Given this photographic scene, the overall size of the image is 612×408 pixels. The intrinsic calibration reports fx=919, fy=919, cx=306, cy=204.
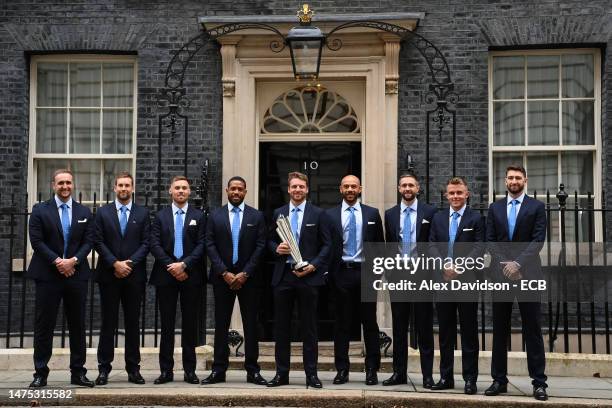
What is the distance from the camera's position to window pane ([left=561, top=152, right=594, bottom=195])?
448 inches

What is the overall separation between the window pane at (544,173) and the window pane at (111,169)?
5.04 meters

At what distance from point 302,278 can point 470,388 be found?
175cm

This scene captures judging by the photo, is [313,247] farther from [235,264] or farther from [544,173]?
[544,173]

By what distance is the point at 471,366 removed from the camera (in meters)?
8.05

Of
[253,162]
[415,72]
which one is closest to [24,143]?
[253,162]

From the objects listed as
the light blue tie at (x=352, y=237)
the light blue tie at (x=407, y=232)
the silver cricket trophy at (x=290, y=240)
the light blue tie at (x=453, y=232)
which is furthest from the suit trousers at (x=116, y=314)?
the light blue tie at (x=453, y=232)

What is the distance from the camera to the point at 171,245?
27.9 ft

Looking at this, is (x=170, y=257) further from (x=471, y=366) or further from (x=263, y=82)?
(x=263, y=82)

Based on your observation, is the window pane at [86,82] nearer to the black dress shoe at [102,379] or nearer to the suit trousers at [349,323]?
the black dress shoe at [102,379]

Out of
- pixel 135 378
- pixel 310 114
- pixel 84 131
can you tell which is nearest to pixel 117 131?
pixel 84 131

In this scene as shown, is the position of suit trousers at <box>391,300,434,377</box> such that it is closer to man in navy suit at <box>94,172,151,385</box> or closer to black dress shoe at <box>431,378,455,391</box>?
black dress shoe at <box>431,378,455,391</box>

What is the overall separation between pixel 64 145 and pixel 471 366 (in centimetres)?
623

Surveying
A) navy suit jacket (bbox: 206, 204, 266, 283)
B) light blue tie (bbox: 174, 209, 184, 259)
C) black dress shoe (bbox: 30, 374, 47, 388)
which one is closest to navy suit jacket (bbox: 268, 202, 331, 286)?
navy suit jacket (bbox: 206, 204, 266, 283)

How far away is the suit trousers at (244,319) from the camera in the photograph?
8430mm
